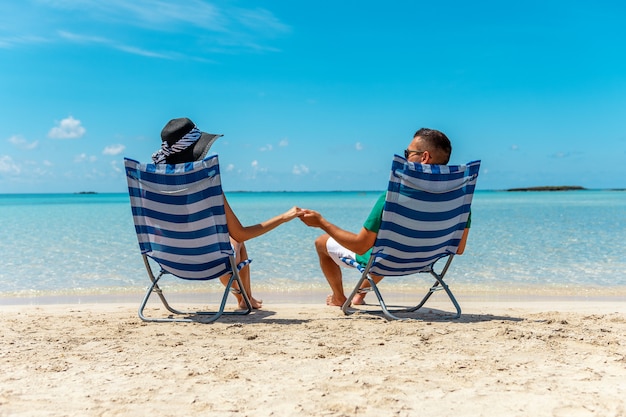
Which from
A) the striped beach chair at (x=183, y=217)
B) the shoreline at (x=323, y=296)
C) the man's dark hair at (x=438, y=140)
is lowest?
the shoreline at (x=323, y=296)

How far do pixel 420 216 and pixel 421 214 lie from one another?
2cm

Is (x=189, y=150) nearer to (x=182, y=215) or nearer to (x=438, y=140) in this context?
(x=182, y=215)

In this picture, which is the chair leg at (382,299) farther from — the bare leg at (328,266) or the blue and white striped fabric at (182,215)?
the blue and white striped fabric at (182,215)

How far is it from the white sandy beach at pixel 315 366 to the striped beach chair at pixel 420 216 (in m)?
0.44

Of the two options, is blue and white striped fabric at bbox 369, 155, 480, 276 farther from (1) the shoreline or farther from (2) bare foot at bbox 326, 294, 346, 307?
(1) the shoreline

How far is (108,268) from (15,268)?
1.27 metres

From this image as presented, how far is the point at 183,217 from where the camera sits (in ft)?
12.1

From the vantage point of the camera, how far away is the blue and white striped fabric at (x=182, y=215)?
11.8 ft

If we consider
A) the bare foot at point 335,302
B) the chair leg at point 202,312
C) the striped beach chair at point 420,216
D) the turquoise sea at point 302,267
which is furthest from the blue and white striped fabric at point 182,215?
the turquoise sea at point 302,267

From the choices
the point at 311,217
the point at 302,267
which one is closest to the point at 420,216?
the point at 311,217

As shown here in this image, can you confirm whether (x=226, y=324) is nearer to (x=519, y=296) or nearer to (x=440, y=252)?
(x=440, y=252)

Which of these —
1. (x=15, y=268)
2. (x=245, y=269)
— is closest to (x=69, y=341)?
(x=245, y=269)

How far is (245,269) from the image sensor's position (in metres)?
4.44

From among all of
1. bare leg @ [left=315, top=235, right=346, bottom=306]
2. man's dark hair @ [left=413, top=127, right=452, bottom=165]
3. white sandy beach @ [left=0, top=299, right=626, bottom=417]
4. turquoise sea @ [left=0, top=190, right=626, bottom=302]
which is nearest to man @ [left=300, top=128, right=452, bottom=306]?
man's dark hair @ [left=413, top=127, right=452, bottom=165]
